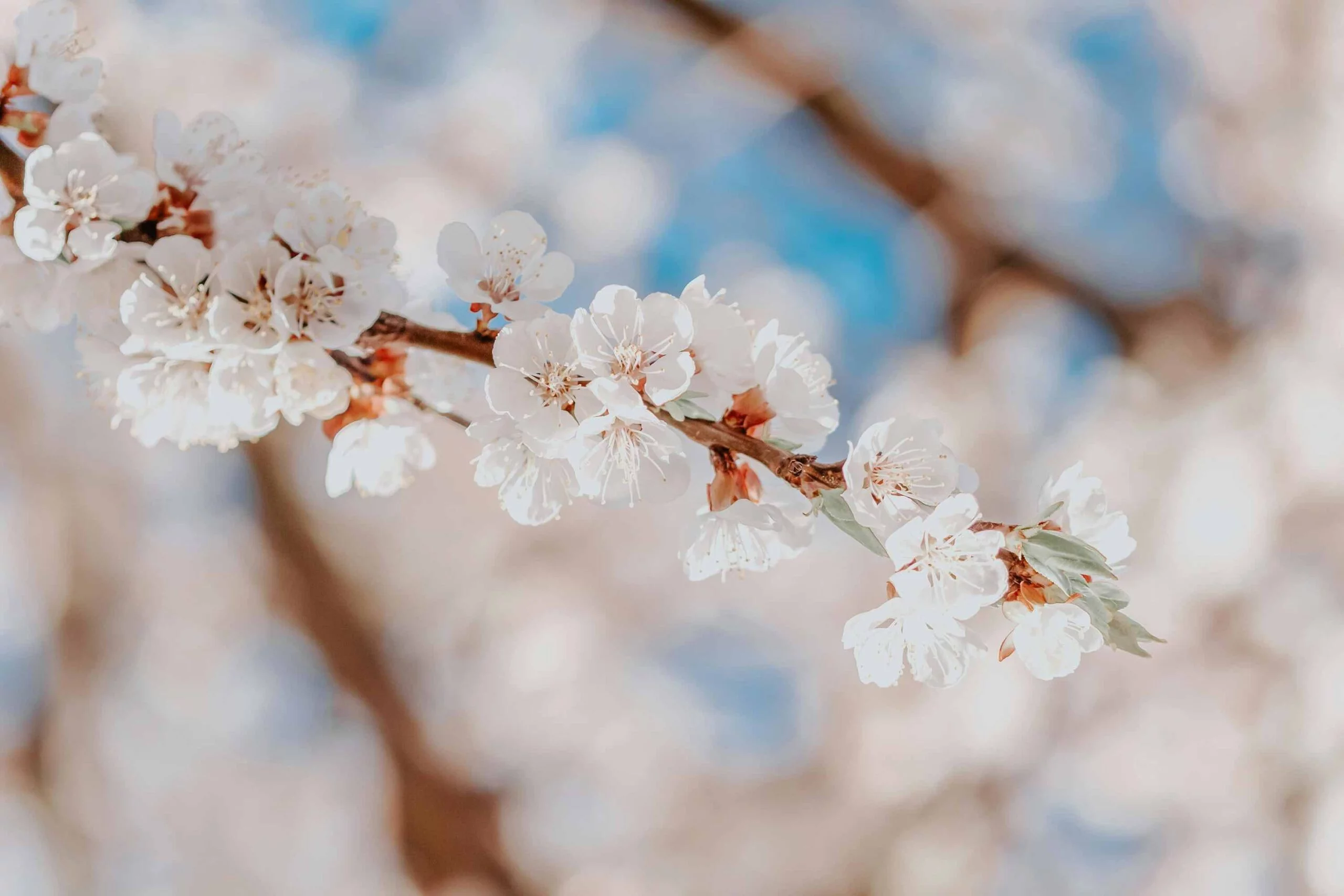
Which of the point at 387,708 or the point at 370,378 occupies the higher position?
the point at 370,378

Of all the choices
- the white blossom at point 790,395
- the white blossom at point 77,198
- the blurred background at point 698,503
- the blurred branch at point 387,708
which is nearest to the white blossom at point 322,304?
the white blossom at point 77,198

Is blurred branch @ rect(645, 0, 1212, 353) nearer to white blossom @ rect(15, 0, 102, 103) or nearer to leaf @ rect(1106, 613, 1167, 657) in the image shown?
white blossom @ rect(15, 0, 102, 103)

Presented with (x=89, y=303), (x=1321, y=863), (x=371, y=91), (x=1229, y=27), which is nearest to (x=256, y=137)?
(x=371, y=91)

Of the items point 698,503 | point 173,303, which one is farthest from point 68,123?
point 698,503

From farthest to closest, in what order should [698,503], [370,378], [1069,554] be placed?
[698,503] → [370,378] → [1069,554]

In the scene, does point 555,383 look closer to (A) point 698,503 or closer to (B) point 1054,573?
(B) point 1054,573

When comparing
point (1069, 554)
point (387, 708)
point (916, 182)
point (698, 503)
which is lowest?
point (387, 708)
